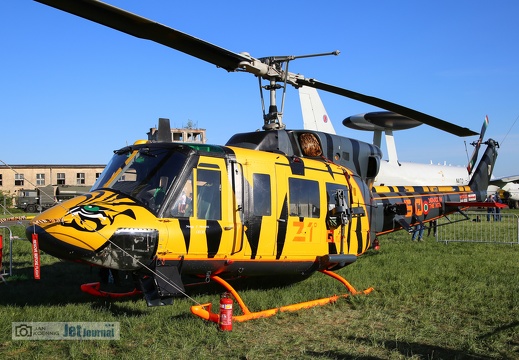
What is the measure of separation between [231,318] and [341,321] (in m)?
1.67

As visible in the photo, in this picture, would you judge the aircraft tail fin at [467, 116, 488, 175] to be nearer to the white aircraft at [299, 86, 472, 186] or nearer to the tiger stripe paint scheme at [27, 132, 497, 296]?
the tiger stripe paint scheme at [27, 132, 497, 296]

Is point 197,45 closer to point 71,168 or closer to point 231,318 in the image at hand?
point 231,318

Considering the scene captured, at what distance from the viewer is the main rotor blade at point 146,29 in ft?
17.4

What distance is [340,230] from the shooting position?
29.0 ft

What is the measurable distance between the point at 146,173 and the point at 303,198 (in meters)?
2.58

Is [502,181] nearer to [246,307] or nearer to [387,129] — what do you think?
[387,129]

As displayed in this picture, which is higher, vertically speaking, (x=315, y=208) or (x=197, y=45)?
(x=197, y=45)

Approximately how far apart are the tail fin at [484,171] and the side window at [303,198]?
7.30m

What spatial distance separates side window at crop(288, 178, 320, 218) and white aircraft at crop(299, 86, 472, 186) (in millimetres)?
18384

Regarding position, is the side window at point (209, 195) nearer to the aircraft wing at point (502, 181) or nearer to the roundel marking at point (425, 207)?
the roundel marking at point (425, 207)

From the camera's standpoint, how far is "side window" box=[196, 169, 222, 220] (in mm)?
6941

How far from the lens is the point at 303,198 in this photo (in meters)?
8.18

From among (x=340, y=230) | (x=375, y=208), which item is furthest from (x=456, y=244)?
(x=340, y=230)

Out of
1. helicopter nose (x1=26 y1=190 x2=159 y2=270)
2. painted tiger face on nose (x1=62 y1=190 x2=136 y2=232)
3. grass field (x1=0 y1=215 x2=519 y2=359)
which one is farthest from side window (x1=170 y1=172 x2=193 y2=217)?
grass field (x1=0 y1=215 x2=519 y2=359)
